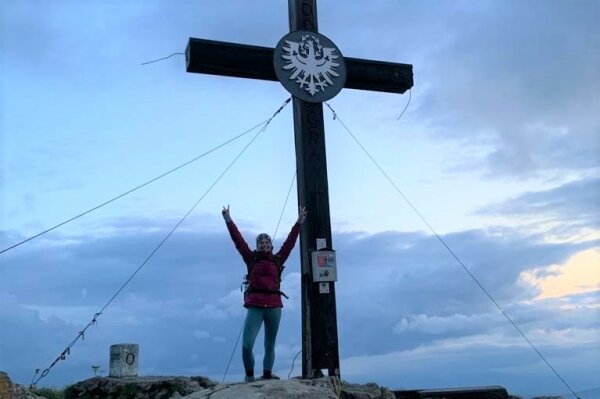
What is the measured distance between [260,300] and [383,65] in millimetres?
4672

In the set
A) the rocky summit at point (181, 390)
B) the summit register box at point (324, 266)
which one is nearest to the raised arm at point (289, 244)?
the summit register box at point (324, 266)

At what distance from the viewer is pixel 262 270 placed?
6.73m

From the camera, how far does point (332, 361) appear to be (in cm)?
778

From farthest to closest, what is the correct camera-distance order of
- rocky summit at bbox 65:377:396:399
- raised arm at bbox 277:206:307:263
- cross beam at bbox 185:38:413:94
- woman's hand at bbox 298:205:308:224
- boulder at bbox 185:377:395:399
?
cross beam at bbox 185:38:413:94
woman's hand at bbox 298:205:308:224
raised arm at bbox 277:206:307:263
rocky summit at bbox 65:377:396:399
boulder at bbox 185:377:395:399

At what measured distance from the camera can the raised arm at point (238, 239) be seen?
691 cm

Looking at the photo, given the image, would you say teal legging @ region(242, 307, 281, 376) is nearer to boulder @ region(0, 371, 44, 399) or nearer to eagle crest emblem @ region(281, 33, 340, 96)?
boulder @ region(0, 371, 44, 399)

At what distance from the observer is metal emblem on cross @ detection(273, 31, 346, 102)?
28.1 ft

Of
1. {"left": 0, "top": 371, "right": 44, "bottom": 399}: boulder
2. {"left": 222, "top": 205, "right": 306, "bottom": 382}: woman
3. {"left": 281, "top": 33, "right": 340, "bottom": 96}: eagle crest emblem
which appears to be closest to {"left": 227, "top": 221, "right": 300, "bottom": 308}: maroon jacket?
{"left": 222, "top": 205, "right": 306, "bottom": 382}: woman

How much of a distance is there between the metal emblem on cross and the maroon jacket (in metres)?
2.46

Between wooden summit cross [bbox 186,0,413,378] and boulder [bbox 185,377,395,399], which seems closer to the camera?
boulder [bbox 185,377,395,399]

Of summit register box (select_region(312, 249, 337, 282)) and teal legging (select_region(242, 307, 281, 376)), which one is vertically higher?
summit register box (select_region(312, 249, 337, 282))

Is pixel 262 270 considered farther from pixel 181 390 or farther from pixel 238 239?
pixel 181 390

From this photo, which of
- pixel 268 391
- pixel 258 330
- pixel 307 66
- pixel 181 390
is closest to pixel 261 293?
pixel 258 330

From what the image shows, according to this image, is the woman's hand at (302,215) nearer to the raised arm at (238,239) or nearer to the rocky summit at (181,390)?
the raised arm at (238,239)
